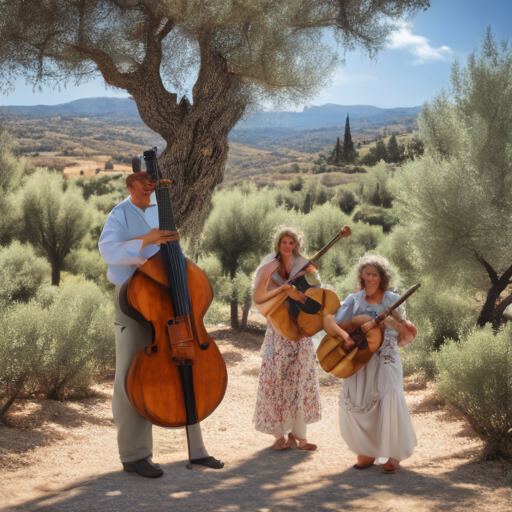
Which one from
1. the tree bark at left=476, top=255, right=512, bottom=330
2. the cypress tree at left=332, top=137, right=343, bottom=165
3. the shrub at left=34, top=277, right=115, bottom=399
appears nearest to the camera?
the shrub at left=34, top=277, right=115, bottom=399

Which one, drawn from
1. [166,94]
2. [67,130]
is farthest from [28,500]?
[67,130]

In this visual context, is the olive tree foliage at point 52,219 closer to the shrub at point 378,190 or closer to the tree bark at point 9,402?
the tree bark at point 9,402

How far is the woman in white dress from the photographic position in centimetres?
357

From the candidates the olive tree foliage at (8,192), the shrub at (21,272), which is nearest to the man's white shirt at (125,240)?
the olive tree foliage at (8,192)

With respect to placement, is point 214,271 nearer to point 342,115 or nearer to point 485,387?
point 485,387

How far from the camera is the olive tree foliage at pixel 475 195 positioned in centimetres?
763

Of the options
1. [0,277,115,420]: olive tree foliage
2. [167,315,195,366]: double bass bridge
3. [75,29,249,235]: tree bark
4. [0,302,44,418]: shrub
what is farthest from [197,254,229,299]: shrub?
[167,315,195,366]: double bass bridge

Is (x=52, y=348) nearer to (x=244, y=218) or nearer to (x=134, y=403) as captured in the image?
(x=134, y=403)

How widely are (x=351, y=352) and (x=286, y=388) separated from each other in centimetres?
85

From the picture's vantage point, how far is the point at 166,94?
631 cm

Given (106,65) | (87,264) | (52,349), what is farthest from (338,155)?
(52,349)

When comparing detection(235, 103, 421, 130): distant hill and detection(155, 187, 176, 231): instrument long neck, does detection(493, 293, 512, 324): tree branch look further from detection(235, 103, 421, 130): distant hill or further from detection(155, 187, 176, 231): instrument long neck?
detection(235, 103, 421, 130): distant hill

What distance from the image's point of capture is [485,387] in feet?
14.4

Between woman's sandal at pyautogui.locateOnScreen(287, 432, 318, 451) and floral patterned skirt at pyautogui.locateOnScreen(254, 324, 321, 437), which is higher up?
floral patterned skirt at pyautogui.locateOnScreen(254, 324, 321, 437)
